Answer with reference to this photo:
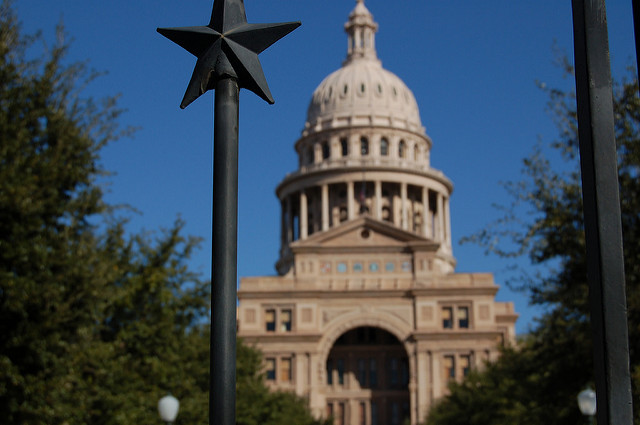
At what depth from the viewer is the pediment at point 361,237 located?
316 ft

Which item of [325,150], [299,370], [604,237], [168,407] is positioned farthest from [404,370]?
[604,237]

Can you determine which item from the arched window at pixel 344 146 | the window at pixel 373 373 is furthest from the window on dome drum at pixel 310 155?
the window at pixel 373 373

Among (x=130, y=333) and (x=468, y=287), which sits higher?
(x=468, y=287)

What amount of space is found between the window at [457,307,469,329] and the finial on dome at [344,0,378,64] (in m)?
49.4

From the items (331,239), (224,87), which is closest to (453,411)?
(331,239)

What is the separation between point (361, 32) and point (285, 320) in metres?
54.2

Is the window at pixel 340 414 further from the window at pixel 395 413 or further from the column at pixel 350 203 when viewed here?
the column at pixel 350 203

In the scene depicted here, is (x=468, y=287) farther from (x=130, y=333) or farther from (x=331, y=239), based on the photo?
(x=130, y=333)

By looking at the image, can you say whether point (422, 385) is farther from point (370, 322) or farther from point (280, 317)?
point (280, 317)

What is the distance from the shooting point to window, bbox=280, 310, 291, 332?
94500 mm

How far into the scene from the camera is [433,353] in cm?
9275

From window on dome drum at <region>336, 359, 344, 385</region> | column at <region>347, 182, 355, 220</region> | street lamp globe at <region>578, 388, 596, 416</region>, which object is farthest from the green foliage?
column at <region>347, 182, 355, 220</region>

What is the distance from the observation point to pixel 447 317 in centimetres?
9425

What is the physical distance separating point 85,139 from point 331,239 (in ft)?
242
